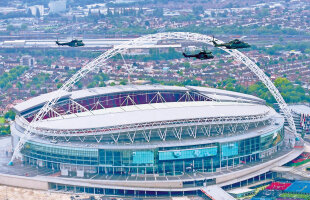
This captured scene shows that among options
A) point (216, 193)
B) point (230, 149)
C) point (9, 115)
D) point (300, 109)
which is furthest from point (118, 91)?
point (300, 109)

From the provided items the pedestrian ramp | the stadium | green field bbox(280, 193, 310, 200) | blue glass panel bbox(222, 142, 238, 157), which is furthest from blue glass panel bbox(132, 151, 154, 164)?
green field bbox(280, 193, 310, 200)

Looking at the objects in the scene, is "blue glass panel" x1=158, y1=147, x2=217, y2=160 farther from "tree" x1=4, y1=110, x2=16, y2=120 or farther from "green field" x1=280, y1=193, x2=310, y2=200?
"tree" x1=4, y1=110, x2=16, y2=120

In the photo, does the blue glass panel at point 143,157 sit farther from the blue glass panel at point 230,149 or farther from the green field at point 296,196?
the green field at point 296,196

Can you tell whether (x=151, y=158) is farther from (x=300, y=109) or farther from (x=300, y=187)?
(x=300, y=109)

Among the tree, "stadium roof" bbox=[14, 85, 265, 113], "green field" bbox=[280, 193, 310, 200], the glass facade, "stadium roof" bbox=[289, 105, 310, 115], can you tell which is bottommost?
the tree

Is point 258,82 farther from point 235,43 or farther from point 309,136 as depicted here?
point 235,43
